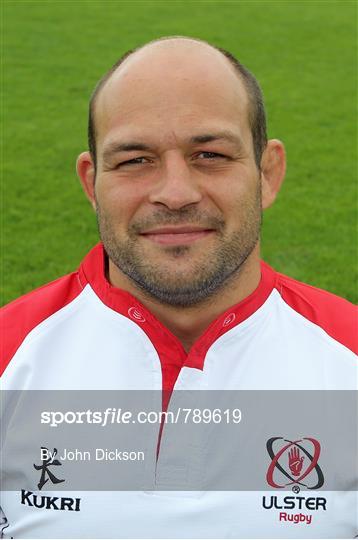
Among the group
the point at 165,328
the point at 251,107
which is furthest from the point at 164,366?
the point at 251,107

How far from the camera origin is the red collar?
2129 millimetres

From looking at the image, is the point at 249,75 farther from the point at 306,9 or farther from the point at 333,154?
the point at 306,9

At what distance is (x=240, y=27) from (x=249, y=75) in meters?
14.8

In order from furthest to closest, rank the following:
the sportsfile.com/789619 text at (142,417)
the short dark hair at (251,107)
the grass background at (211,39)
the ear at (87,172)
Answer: the grass background at (211,39) → the ear at (87,172) → the short dark hair at (251,107) → the sportsfile.com/789619 text at (142,417)

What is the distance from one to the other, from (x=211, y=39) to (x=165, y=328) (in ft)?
44.4

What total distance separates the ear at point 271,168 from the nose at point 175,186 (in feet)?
1.30

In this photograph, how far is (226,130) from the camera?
2.08m

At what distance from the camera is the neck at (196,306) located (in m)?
2.17

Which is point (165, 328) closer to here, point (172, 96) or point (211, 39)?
point (172, 96)

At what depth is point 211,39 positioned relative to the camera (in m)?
14.8

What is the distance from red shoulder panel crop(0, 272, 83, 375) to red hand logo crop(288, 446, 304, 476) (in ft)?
2.71

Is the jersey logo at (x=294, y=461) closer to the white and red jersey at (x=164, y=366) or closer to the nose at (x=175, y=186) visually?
the white and red jersey at (x=164, y=366)

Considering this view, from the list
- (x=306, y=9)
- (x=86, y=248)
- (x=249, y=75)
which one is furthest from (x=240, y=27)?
(x=249, y=75)

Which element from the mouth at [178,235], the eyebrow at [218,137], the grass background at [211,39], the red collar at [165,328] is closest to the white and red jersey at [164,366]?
the red collar at [165,328]
